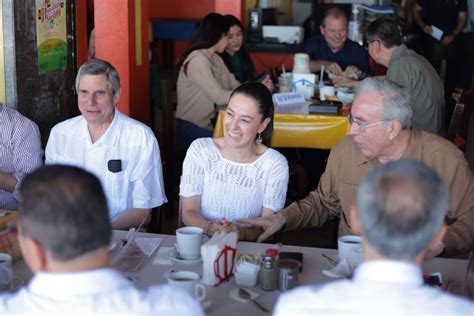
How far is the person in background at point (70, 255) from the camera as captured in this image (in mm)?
1579

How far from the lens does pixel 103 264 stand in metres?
1.66

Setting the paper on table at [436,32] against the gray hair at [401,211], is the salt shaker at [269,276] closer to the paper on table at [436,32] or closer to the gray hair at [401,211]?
the gray hair at [401,211]

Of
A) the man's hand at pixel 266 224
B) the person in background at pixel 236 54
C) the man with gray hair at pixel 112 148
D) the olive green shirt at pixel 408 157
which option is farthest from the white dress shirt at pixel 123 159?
the person in background at pixel 236 54

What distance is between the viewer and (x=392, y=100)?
3193 mm

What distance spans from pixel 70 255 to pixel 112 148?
1.94 meters

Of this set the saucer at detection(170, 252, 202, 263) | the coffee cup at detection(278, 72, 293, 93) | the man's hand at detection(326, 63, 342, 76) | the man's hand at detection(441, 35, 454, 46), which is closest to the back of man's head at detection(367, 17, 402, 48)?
the coffee cup at detection(278, 72, 293, 93)

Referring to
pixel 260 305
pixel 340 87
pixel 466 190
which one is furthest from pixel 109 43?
pixel 260 305

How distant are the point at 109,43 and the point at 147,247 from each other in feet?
10.3

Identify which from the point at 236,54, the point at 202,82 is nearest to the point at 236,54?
the point at 236,54

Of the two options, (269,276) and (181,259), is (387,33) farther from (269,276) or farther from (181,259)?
(269,276)

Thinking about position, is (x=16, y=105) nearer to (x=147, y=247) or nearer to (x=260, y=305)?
(x=147, y=247)

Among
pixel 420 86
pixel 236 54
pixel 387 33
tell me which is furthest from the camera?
pixel 236 54

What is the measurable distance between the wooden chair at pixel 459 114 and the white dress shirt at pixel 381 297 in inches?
126

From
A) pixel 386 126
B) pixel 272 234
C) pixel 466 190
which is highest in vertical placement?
pixel 386 126
